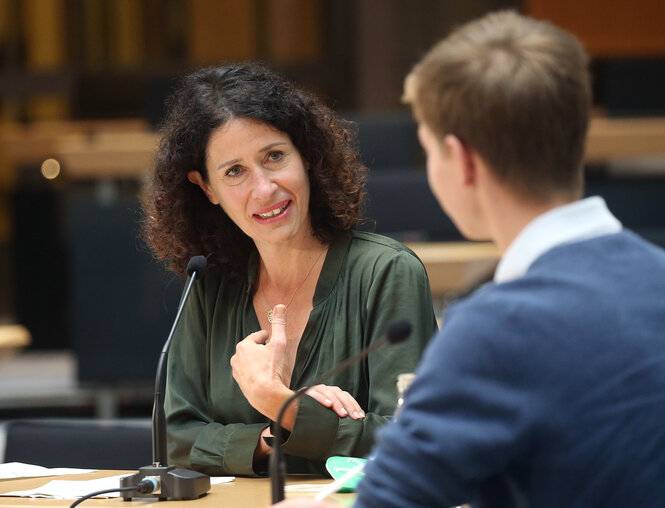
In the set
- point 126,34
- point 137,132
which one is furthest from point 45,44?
point 137,132

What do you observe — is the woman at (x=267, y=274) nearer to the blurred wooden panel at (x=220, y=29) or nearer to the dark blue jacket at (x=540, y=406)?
the dark blue jacket at (x=540, y=406)

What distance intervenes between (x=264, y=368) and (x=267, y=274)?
39 centimetres

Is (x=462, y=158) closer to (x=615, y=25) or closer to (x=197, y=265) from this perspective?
(x=197, y=265)

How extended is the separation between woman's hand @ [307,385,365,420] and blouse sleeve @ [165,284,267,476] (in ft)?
0.41

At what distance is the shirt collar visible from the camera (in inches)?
40.4

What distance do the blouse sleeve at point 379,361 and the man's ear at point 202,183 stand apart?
362 millimetres

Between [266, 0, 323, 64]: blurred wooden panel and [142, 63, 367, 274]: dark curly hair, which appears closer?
[142, 63, 367, 274]: dark curly hair

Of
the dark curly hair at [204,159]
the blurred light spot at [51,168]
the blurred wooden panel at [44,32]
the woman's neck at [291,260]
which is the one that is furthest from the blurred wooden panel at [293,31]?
the woman's neck at [291,260]

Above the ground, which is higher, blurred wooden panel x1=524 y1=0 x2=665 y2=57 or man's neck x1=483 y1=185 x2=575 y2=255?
blurred wooden panel x1=524 y1=0 x2=665 y2=57

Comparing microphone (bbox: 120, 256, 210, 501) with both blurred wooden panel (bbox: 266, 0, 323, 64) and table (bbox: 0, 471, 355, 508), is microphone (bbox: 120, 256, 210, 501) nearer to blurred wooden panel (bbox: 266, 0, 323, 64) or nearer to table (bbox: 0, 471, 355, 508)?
table (bbox: 0, 471, 355, 508)

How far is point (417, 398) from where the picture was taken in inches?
37.9

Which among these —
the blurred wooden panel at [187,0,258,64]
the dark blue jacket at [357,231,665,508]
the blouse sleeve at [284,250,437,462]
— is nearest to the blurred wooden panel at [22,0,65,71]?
the blurred wooden panel at [187,0,258,64]

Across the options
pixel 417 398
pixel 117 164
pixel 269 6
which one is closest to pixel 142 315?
pixel 117 164

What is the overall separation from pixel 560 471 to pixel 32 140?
5.91 meters
